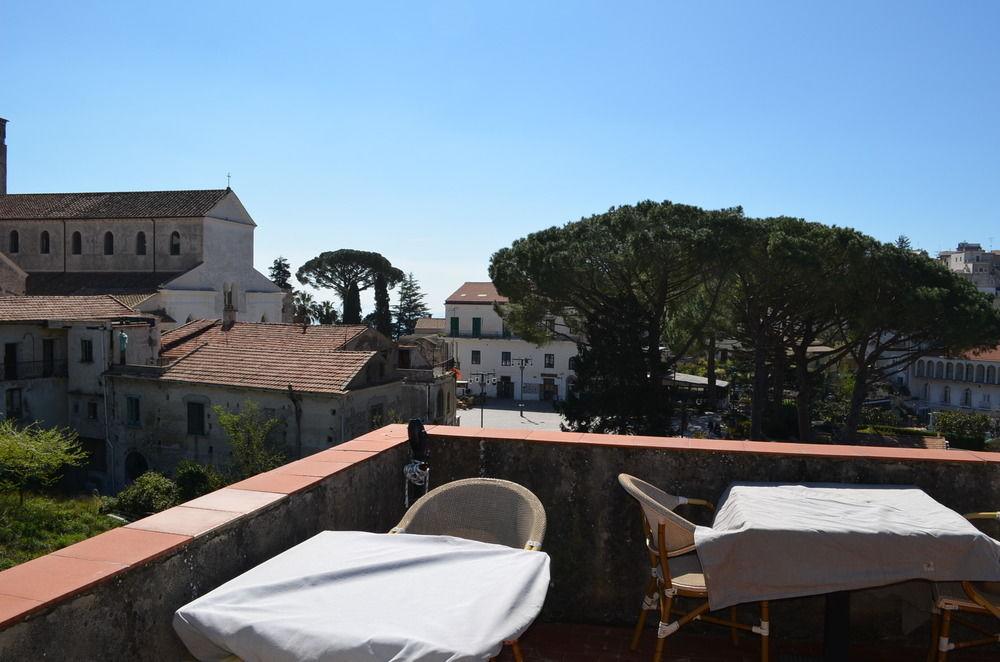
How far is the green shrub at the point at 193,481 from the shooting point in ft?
74.2

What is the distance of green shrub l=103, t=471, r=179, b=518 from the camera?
21750 millimetres

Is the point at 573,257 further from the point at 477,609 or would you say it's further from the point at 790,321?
the point at 477,609

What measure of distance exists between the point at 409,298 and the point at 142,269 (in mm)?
50297

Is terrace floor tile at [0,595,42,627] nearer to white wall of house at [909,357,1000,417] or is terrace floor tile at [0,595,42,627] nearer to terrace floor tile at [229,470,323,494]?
terrace floor tile at [229,470,323,494]

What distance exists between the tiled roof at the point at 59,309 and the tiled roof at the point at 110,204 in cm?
1136

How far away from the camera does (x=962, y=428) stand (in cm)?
3644

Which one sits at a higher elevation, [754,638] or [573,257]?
[573,257]

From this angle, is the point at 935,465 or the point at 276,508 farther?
the point at 935,465

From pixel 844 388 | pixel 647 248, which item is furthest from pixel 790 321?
pixel 844 388

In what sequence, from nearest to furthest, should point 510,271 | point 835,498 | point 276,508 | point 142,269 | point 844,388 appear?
point 276,508 < point 835,498 < point 510,271 < point 142,269 < point 844,388

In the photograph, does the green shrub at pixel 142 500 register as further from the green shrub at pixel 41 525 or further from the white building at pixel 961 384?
the white building at pixel 961 384

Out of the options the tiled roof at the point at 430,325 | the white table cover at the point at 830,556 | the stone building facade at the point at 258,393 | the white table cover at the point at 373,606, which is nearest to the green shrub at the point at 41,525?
the stone building facade at the point at 258,393

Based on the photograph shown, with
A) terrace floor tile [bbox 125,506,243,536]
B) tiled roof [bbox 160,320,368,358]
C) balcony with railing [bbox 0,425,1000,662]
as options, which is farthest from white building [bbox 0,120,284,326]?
terrace floor tile [bbox 125,506,243,536]

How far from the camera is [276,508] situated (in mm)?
3578
